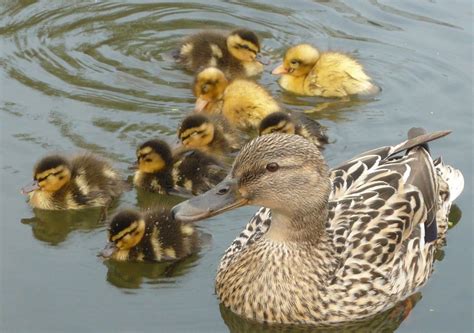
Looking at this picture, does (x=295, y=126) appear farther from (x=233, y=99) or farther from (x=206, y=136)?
(x=233, y=99)

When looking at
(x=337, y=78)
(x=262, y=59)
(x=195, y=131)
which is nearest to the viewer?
(x=195, y=131)

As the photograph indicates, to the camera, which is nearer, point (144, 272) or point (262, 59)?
point (144, 272)

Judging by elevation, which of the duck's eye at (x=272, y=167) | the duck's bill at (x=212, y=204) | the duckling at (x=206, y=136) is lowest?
the duckling at (x=206, y=136)

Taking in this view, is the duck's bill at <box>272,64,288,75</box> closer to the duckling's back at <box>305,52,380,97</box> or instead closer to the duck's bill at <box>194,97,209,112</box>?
the duckling's back at <box>305,52,380,97</box>

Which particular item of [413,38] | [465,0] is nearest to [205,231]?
[413,38]

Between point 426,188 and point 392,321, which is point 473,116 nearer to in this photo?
point 426,188

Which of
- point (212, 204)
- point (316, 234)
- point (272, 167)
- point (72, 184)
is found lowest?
point (72, 184)

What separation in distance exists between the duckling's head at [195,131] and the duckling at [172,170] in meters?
0.18

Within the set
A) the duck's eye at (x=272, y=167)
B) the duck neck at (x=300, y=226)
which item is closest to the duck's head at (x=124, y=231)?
the duck neck at (x=300, y=226)

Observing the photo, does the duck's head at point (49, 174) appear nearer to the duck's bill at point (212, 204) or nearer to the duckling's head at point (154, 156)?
the duckling's head at point (154, 156)

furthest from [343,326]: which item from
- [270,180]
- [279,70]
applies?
[279,70]

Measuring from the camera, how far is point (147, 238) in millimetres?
4262

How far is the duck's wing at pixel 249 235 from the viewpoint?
4039mm

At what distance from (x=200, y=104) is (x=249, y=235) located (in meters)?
1.58
